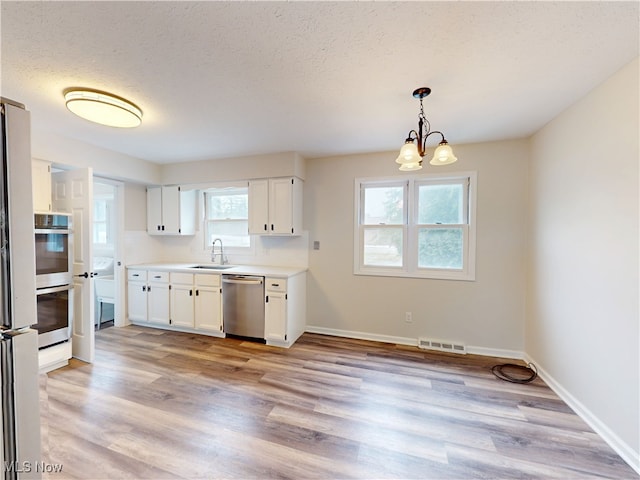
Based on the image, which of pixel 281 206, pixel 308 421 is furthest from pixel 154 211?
pixel 308 421

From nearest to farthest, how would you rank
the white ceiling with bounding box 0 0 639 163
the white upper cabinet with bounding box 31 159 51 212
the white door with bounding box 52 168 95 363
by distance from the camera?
the white ceiling with bounding box 0 0 639 163 < the white upper cabinet with bounding box 31 159 51 212 < the white door with bounding box 52 168 95 363

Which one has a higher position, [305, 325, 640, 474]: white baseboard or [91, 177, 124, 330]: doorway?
A: [91, 177, 124, 330]: doorway

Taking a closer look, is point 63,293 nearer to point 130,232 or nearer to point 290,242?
point 130,232

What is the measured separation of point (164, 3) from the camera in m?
1.19

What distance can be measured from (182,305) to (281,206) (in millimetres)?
1895

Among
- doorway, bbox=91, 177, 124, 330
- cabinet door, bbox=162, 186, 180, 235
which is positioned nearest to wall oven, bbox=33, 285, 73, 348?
doorway, bbox=91, 177, 124, 330

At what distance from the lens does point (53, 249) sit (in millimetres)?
2518

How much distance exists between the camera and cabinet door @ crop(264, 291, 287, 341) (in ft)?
10.2

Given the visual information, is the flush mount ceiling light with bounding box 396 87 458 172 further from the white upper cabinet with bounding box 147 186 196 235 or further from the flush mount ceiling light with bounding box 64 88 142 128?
the white upper cabinet with bounding box 147 186 196 235

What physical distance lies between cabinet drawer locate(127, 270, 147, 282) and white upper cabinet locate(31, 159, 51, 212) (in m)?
1.33

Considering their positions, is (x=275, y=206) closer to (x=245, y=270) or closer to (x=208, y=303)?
(x=245, y=270)

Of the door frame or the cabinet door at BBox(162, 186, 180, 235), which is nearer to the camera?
the door frame

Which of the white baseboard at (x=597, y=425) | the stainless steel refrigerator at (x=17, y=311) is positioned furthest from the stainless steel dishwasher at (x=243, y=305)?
the white baseboard at (x=597, y=425)

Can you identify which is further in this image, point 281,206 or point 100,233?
point 100,233
